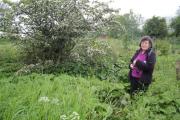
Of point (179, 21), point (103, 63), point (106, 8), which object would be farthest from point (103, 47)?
point (179, 21)

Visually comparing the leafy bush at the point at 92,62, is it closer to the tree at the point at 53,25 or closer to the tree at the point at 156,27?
the tree at the point at 53,25

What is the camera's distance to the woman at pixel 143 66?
6.43m

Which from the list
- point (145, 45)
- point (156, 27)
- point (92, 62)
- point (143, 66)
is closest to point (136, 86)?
point (143, 66)

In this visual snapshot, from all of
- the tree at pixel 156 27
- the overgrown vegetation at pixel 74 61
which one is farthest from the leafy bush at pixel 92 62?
the tree at pixel 156 27

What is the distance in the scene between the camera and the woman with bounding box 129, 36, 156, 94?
21.1 feet

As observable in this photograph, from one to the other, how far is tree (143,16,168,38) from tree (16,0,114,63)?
21486mm

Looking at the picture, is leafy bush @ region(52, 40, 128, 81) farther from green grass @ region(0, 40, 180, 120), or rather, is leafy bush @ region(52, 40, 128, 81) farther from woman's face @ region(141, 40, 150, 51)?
woman's face @ region(141, 40, 150, 51)

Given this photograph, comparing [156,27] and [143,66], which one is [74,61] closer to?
[143,66]

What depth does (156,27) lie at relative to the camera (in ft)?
96.8

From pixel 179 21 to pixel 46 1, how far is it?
24.4 metres

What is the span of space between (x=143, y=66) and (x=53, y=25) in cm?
298

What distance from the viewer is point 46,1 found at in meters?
8.43

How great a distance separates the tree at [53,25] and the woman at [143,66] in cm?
218

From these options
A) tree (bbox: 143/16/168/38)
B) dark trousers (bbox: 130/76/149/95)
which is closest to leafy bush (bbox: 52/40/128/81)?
dark trousers (bbox: 130/76/149/95)
